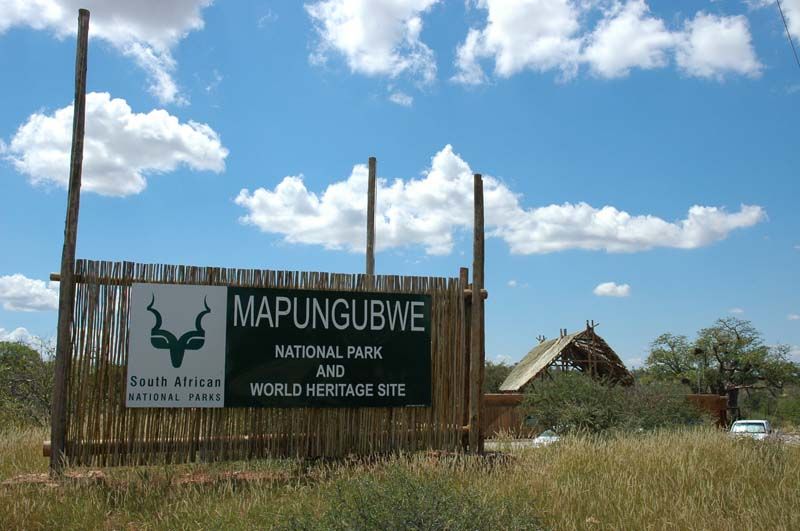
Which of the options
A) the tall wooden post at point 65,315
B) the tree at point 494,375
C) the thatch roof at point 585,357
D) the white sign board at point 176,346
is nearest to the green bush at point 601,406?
the white sign board at point 176,346

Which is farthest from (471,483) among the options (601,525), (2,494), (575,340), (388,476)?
(575,340)

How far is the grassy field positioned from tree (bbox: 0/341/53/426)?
19.4 feet

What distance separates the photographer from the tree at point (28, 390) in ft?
50.8

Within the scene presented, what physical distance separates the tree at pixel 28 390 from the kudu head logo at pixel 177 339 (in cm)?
763

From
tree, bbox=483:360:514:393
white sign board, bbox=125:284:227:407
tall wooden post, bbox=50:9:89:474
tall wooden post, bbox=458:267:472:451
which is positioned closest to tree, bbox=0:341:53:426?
tall wooden post, bbox=50:9:89:474

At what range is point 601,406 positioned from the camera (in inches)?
682

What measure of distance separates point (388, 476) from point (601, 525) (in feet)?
6.84

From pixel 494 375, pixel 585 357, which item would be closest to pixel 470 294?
pixel 585 357

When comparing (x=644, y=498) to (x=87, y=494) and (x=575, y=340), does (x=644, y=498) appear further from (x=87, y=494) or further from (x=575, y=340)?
(x=575, y=340)

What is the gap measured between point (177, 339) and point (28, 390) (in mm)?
8609

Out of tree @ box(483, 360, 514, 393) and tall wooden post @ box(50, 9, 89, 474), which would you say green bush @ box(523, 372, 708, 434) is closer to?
tall wooden post @ box(50, 9, 89, 474)

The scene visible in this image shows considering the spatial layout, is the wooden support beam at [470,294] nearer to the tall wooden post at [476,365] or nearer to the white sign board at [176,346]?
the tall wooden post at [476,365]

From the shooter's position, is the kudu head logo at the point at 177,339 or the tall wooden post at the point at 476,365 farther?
the tall wooden post at the point at 476,365

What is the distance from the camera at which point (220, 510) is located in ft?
22.4
